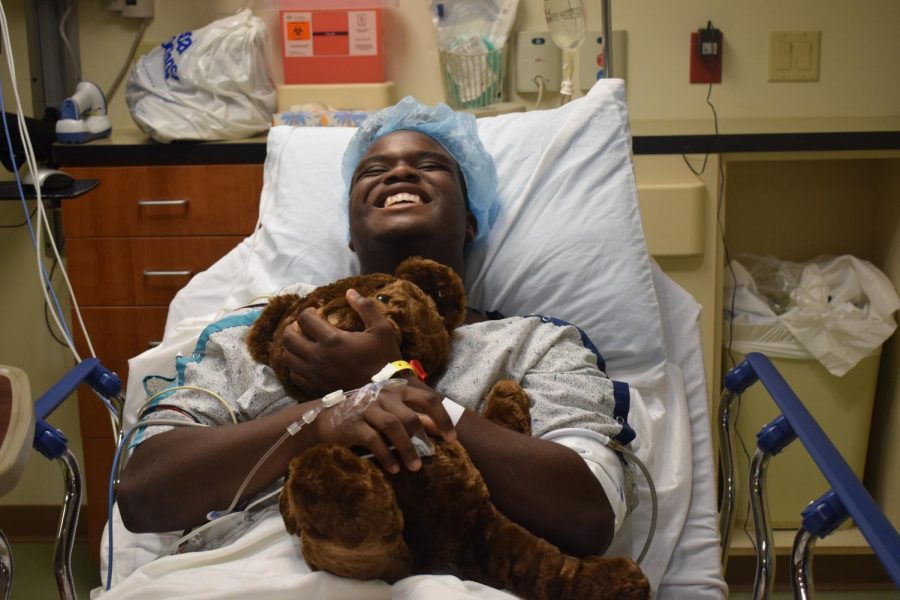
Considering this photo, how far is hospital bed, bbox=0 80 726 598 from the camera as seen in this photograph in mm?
1616

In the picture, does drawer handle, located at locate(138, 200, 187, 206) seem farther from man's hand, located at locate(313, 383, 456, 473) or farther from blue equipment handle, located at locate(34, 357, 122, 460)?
man's hand, located at locate(313, 383, 456, 473)


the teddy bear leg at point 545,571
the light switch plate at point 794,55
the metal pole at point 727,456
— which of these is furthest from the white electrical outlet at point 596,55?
the teddy bear leg at point 545,571

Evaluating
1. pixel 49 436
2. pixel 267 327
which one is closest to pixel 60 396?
pixel 49 436

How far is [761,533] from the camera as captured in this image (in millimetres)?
1379

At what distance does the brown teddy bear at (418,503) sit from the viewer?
1.14 meters

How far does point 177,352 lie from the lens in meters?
1.73

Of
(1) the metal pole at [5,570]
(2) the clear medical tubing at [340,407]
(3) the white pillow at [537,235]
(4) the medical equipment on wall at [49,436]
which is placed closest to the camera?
(4) the medical equipment on wall at [49,436]

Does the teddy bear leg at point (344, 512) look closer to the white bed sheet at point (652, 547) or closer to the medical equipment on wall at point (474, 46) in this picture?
the white bed sheet at point (652, 547)

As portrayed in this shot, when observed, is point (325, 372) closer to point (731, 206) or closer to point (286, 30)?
point (286, 30)

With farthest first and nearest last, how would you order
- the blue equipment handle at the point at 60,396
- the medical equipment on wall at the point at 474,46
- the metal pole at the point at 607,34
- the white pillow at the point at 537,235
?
1. the medical equipment on wall at the point at 474,46
2. the metal pole at the point at 607,34
3. the white pillow at the point at 537,235
4. the blue equipment handle at the point at 60,396

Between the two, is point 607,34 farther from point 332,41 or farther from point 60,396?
point 60,396

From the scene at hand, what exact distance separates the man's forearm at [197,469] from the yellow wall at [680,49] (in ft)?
5.67

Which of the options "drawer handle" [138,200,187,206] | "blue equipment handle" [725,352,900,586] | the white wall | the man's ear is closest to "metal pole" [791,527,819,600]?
"blue equipment handle" [725,352,900,586]

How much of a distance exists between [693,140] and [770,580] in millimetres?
1290
